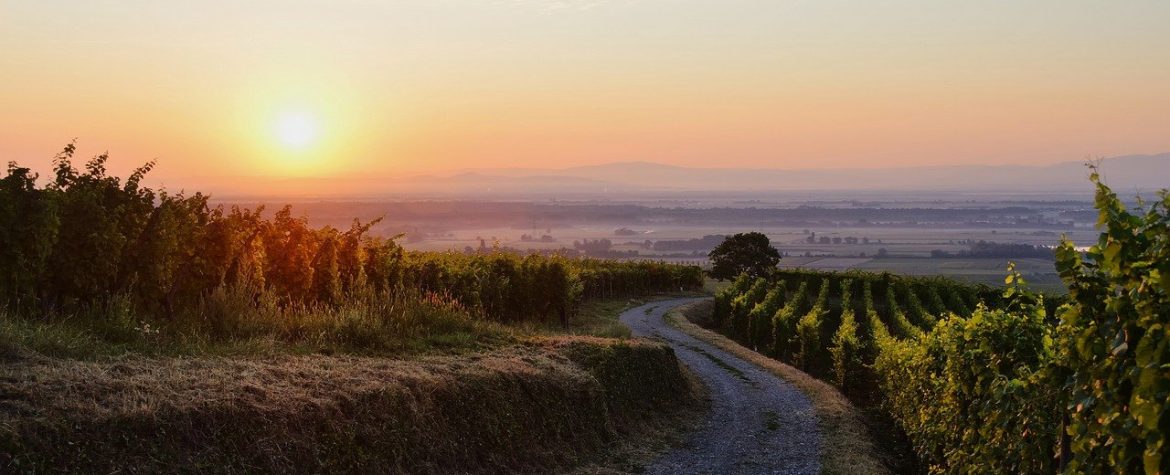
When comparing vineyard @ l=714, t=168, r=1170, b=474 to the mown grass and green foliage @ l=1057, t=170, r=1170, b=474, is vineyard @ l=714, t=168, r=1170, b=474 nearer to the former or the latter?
green foliage @ l=1057, t=170, r=1170, b=474

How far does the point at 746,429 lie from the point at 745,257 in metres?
69.4

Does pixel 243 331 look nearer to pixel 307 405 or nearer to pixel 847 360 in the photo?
pixel 307 405

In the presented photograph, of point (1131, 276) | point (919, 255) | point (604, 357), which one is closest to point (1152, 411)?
point (1131, 276)

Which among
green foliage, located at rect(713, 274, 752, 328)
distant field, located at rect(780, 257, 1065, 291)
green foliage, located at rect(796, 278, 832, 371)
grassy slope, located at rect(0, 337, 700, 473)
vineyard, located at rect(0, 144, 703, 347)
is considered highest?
vineyard, located at rect(0, 144, 703, 347)

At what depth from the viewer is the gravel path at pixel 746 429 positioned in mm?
14539

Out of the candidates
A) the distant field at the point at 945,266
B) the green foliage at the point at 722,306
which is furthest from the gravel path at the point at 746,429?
the distant field at the point at 945,266

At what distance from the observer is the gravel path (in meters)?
14.5

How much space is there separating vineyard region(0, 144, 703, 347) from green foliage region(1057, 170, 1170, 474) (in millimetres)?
11222

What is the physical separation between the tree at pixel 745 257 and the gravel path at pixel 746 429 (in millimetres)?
57115

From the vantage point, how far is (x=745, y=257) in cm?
8606

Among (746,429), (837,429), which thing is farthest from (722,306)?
(746,429)

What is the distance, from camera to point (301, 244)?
19.5m

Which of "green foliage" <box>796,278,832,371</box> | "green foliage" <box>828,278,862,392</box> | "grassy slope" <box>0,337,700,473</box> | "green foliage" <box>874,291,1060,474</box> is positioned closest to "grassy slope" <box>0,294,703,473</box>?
"grassy slope" <box>0,337,700,473</box>

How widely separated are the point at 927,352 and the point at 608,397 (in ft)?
19.7
